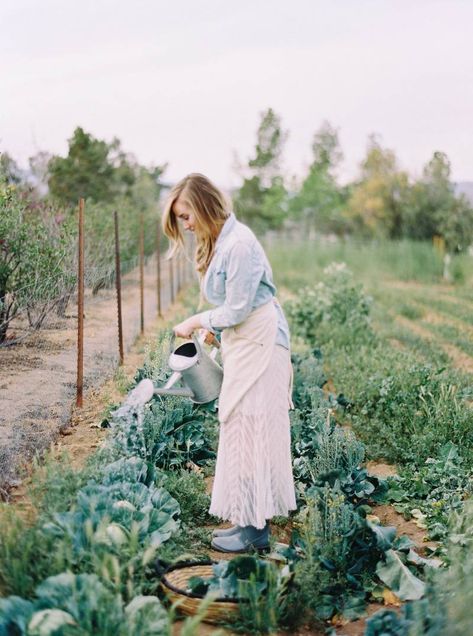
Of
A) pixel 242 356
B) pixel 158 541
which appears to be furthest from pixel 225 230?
pixel 158 541

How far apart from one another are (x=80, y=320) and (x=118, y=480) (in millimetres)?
2069

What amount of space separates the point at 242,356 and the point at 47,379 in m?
2.08

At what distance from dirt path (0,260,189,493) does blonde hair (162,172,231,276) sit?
1.48 meters

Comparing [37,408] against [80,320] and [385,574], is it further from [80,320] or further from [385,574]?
[385,574]

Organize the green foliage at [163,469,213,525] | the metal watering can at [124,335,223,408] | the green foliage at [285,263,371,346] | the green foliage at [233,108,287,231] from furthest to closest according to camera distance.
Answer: the green foliage at [233,108,287,231] < the green foliage at [285,263,371,346] < the green foliage at [163,469,213,525] < the metal watering can at [124,335,223,408]

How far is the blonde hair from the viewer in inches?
131

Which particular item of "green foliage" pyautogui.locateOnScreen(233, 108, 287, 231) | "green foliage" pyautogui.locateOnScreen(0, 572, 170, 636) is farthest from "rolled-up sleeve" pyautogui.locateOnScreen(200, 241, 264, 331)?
"green foliage" pyautogui.locateOnScreen(233, 108, 287, 231)

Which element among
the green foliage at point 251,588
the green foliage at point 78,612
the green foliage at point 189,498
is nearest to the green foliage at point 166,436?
the green foliage at point 189,498

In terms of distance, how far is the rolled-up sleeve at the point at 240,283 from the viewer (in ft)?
10.8

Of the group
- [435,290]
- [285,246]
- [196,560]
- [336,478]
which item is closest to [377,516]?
[336,478]

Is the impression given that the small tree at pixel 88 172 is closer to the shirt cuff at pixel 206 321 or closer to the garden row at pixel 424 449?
the garden row at pixel 424 449

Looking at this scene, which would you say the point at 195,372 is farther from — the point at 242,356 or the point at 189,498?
the point at 189,498

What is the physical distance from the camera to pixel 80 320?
550cm

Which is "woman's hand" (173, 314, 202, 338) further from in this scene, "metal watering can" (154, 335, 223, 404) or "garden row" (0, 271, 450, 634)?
"garden row" (0, 271, 450, 634)
